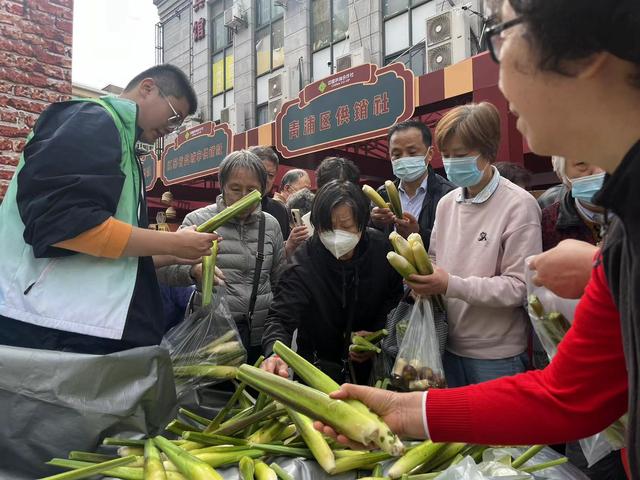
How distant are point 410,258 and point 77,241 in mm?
1253

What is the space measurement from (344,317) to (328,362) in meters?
0.23

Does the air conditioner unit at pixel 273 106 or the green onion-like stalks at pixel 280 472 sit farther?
the air conditioner unit at pixel 273 106

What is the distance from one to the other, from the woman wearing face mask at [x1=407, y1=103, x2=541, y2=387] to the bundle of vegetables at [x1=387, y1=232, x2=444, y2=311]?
0.06m

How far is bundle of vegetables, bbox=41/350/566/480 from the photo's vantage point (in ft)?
3.88

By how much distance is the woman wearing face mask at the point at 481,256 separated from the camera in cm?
195

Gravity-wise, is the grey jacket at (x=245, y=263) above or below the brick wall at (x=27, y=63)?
below

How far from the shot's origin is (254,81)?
680 inches

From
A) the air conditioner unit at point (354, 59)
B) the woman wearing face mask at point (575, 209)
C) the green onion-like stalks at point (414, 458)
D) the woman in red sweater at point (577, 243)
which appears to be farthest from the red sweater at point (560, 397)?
the air conditioner unit at point (354, 59)

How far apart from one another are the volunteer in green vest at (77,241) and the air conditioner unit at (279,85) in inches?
552

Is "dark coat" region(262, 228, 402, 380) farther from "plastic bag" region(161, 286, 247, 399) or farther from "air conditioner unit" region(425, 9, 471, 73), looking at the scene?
"air conditioner unit" region(425, 9, 471, 73)

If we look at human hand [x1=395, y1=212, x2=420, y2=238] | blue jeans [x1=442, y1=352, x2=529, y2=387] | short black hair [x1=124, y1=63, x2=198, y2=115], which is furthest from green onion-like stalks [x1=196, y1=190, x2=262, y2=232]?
blue jeans [x1=442, y1=352, x2=529, y2=387]

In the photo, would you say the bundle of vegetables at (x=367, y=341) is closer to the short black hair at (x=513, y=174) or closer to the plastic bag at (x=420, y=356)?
the plastic bag at (x=420, y=356)

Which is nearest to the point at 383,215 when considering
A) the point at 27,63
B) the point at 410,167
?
the point at 410,167

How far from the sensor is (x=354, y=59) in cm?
1286
